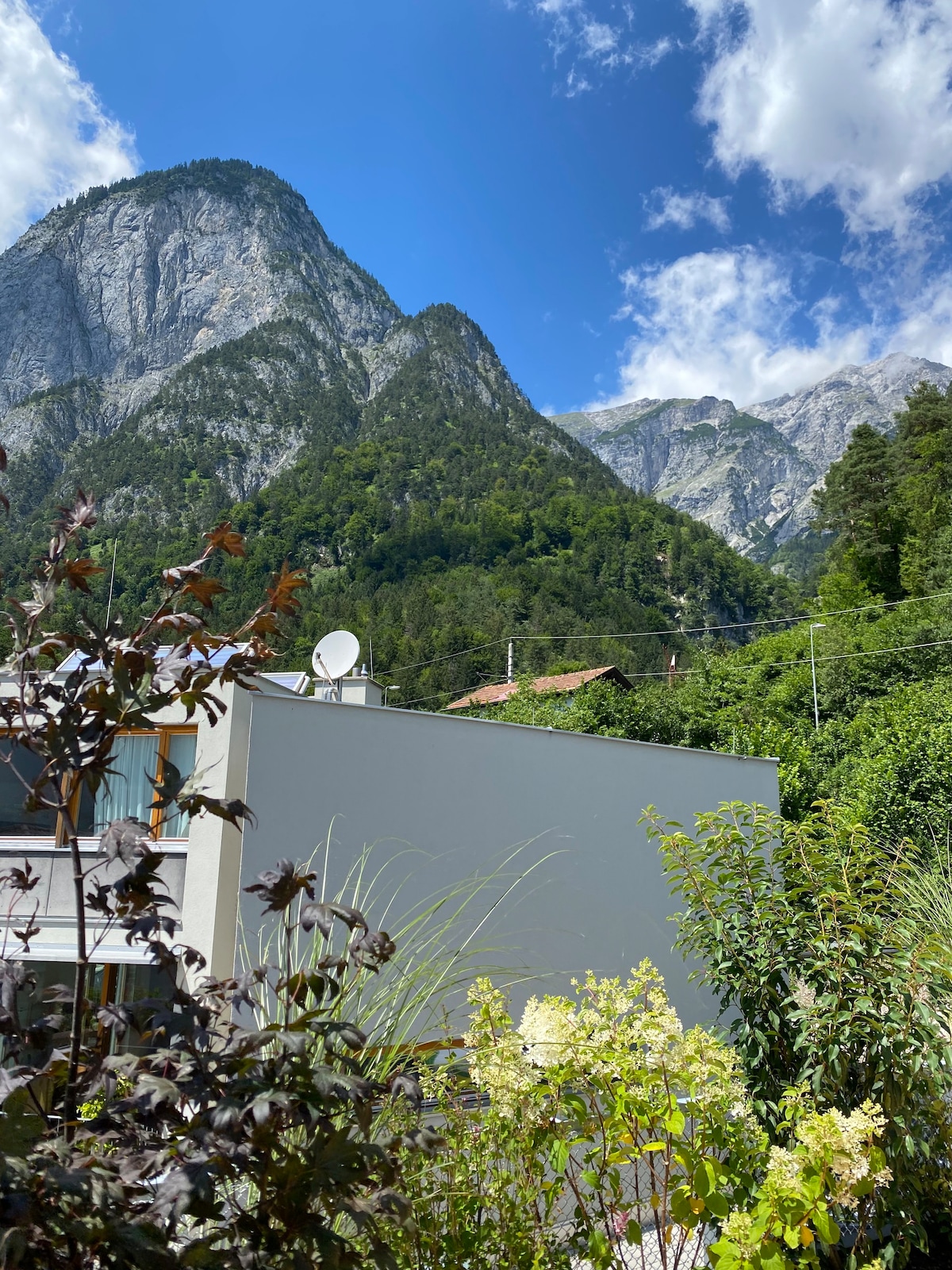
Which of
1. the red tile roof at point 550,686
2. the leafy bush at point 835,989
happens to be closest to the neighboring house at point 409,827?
the leafy bush at point 835,989

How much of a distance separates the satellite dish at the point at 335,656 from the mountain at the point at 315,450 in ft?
69.2

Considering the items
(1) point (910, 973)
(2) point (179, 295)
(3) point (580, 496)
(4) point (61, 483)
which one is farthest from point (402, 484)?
(1) point (910, 973)

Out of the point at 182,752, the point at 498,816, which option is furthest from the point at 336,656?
the point at 498,816

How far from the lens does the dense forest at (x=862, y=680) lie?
625 inches

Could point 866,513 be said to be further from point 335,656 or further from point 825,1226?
point 825,1226

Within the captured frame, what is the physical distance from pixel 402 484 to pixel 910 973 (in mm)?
69438

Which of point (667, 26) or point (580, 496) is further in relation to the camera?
point (580, 496)

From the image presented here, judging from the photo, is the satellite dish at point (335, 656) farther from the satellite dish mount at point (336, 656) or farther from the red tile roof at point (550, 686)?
the red tile roof at point (550, 686)

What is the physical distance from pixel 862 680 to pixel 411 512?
44822mm

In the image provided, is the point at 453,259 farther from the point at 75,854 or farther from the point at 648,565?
the point at 648,565

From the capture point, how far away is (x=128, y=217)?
117m

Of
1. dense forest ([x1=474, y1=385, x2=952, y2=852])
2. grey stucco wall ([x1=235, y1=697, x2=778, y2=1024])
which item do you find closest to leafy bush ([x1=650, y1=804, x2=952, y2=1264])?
grey stucco wall ([x1=235, y1=697, x2=778, y2=1024])

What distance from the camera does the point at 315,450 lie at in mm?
78375

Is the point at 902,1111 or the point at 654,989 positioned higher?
the point at 654,989
